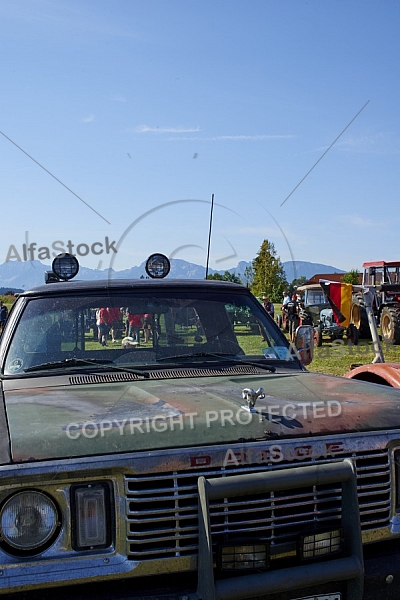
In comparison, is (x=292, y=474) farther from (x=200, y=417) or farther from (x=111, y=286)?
(x=111, y=286)

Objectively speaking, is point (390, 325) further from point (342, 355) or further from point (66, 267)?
point (66, 267)

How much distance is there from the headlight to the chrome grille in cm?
28

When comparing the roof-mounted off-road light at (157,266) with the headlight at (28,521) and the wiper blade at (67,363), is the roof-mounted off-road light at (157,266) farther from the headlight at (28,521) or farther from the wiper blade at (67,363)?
the headlight at (28,521)

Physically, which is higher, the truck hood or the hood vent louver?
the hood vent louver

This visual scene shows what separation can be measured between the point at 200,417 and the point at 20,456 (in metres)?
0.73

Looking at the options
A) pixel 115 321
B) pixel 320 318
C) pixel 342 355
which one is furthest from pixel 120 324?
pixel 320 318

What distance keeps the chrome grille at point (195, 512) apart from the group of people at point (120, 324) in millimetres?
1590

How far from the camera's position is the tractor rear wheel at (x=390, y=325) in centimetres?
1858

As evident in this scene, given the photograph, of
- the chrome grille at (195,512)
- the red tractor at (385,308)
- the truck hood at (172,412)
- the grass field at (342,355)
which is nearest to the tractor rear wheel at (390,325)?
the red tractor at (385,308)

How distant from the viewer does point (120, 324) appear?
3965mm

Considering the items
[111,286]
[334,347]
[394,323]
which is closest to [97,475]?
[111,286]

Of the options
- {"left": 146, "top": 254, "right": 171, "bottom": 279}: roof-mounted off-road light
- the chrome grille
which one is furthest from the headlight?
{"left": 146, "top": 254, "right": 171, "bottom": 279}: roof-mounted off-road light

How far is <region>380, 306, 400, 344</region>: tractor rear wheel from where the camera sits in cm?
1858

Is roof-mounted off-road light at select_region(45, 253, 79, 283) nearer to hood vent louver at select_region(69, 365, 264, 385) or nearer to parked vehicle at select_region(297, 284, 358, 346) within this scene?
hood vent louver at select_region(69, 365, 264, 385)
